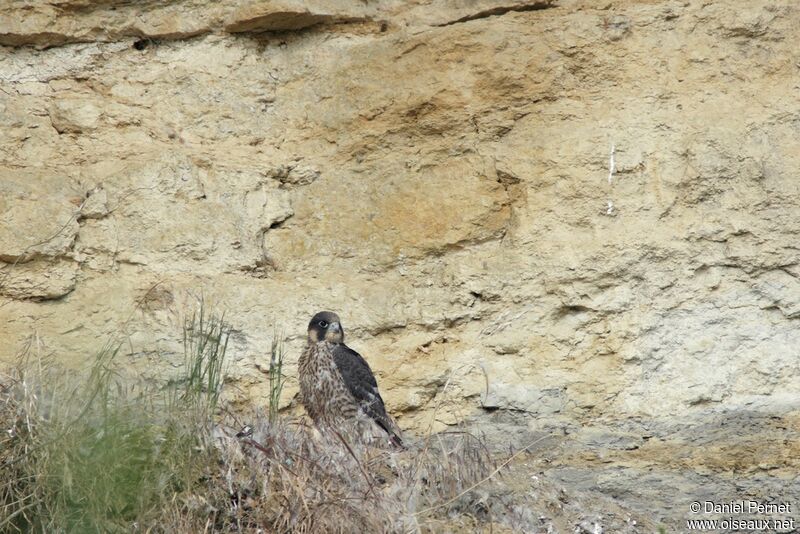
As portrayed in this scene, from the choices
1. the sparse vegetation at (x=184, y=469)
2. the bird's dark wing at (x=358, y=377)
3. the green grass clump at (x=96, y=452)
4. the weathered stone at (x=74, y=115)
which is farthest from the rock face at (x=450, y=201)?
the green grass clump at (x=96, y=452)

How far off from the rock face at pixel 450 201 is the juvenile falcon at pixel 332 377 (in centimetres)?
17

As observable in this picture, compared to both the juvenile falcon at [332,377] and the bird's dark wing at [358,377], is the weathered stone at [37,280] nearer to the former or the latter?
the juvenile falcon at [332,377]

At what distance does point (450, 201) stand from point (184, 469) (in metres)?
2.54

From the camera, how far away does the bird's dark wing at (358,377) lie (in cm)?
620

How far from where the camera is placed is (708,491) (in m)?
5.87

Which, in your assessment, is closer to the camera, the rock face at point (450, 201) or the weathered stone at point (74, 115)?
the rock face at point (450, 201)

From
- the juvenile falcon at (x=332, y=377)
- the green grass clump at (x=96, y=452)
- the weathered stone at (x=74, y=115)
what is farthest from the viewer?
the weathered stone at (x=74, y=115)

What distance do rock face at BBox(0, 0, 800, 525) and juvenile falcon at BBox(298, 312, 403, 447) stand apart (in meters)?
0.17

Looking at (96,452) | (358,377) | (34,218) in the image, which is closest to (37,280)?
(34,218)

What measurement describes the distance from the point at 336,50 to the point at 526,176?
1.29m

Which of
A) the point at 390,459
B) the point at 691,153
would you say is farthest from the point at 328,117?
the point at 390,459

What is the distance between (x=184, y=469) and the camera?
184 inches

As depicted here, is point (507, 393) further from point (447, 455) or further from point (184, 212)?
point (184, 212)

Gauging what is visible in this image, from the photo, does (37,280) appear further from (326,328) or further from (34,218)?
(326,328)
